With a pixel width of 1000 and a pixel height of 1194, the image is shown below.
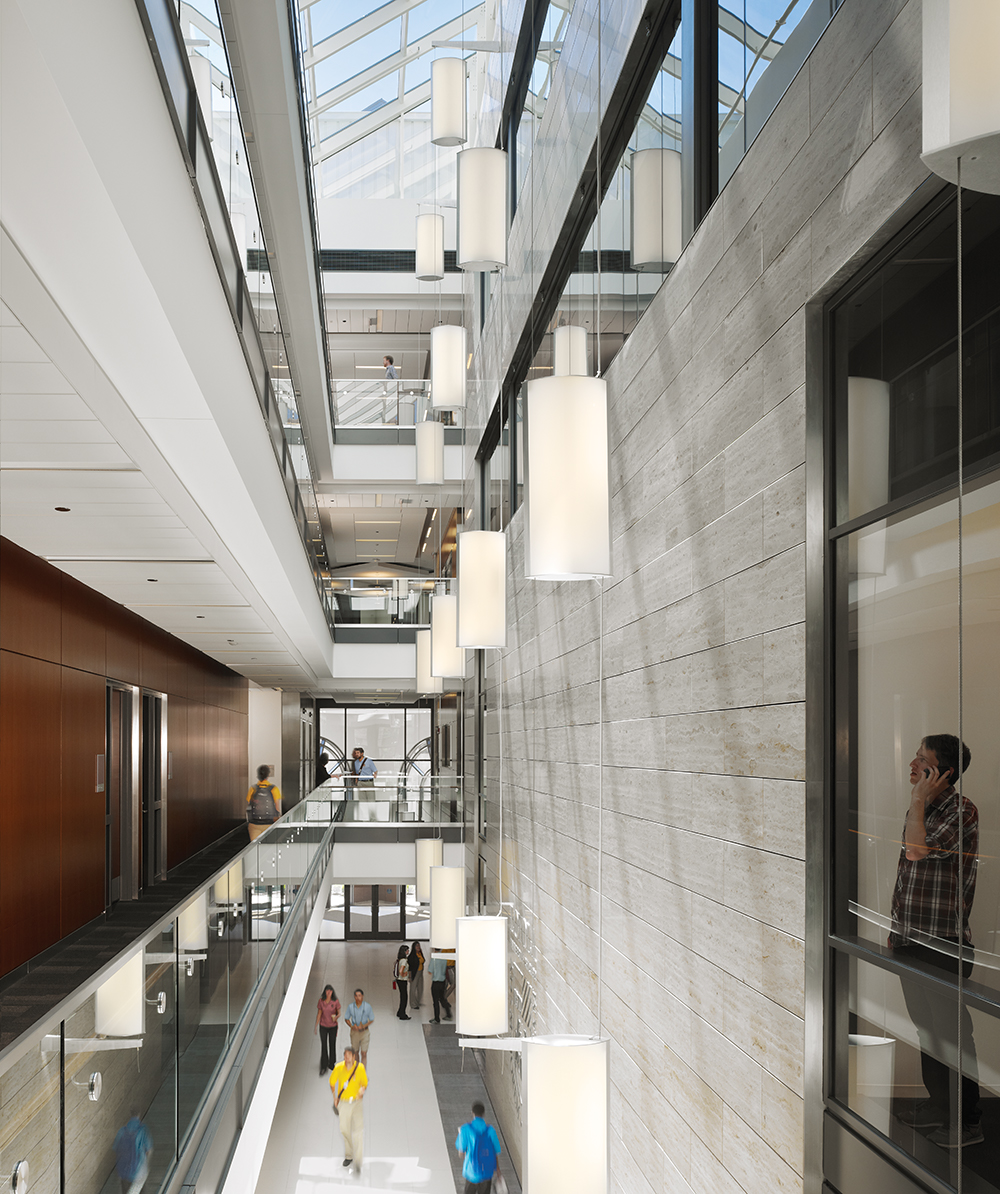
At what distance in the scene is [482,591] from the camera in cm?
638

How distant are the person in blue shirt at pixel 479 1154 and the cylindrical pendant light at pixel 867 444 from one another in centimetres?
813

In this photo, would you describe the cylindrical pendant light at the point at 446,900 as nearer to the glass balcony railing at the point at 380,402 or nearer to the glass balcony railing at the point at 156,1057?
the glass balcony railing at the point at 156,1057

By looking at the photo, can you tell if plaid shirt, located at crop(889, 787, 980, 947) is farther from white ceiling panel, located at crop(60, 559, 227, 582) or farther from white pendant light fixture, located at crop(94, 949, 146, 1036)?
white ceiling panel, located at crop(60, 559, 227, 582)

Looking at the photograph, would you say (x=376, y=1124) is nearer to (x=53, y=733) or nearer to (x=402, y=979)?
(x=402, y=979)

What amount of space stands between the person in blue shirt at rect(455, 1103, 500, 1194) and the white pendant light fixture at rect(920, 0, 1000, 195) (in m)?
9.45

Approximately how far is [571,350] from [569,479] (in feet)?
9.46

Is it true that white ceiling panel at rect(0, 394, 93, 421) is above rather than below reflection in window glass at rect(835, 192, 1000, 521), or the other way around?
above

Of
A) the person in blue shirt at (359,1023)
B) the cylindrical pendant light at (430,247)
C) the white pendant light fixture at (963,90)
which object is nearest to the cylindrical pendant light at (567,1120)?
the white pendant light fixture at (963,90)

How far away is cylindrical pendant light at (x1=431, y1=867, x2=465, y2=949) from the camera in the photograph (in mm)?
9078

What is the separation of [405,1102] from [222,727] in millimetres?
8106

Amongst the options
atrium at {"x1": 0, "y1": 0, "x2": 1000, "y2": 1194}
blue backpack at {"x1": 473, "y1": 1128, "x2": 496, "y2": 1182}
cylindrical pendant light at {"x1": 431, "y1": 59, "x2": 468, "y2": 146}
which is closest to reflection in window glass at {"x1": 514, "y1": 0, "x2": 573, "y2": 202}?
atrium at {"x1": 0, "y1": 0, "x2": 1000, "y2": 1194}

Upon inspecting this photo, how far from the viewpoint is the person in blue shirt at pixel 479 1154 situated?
9.15m

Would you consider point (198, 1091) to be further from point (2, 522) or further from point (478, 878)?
point (478, 878)

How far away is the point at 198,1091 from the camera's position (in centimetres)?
493
